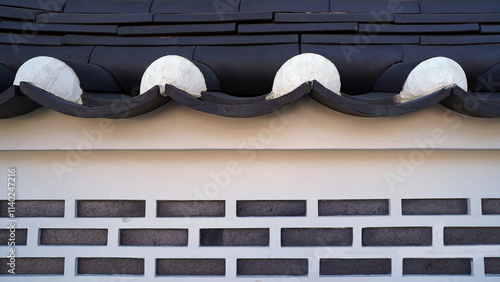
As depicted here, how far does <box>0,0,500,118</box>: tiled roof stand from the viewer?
2.75 metres

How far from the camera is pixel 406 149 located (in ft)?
9.01

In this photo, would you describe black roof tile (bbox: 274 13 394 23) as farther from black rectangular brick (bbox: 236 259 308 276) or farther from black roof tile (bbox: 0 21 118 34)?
black rectangular brick (bbox: 236 259 308 276)

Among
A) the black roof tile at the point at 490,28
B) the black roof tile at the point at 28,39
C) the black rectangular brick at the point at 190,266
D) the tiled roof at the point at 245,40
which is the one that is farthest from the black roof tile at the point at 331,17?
the black rectangular brick at the point at 190,266

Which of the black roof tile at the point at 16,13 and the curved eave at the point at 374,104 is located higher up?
the black roof tile at the point at 16,13

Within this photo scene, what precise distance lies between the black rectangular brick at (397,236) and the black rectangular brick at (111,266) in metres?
1.78

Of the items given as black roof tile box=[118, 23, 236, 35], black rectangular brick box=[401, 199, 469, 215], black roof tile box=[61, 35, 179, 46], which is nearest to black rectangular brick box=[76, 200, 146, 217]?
black roof tile box=[61, 35, 179, 46]

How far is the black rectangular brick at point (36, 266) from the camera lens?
2879mm

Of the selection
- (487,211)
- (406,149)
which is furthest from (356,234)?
(487,211)

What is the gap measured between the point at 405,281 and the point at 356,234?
0.51 meters

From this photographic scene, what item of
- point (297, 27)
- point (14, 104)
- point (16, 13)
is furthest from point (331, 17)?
point (16, 13)

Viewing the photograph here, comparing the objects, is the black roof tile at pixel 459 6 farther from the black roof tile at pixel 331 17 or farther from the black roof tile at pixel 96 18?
the black roof tile at pixel 96 18

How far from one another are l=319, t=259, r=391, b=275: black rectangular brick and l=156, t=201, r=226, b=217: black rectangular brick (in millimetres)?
890

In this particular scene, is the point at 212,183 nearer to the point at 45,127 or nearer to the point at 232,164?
the point at 232,164

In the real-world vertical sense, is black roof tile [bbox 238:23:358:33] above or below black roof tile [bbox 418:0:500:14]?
below
